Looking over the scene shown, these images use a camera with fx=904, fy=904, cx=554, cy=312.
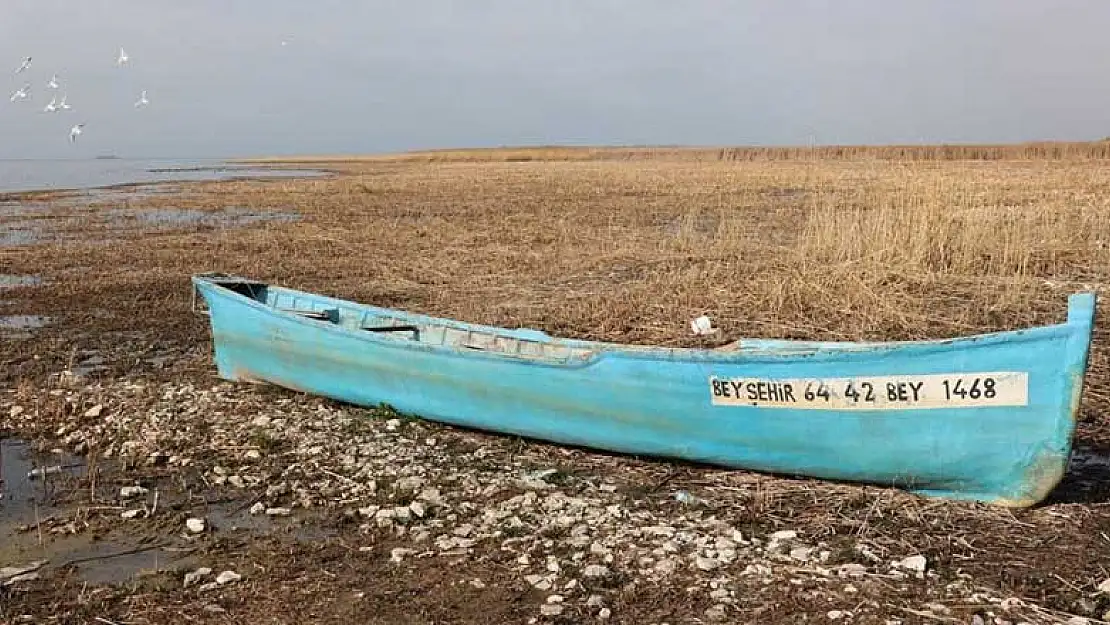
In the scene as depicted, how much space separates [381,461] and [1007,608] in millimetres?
4069

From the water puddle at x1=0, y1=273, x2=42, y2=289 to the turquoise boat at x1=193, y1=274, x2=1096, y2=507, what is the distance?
900cm

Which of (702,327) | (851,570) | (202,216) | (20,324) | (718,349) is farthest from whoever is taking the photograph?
(202,216)

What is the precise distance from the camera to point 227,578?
4.75 m

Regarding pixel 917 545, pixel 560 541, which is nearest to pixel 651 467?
pixel 560 541

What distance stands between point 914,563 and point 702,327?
5.13 metres

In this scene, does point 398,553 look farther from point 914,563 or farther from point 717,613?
point 914,563

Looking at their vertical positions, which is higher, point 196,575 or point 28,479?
point 196,575

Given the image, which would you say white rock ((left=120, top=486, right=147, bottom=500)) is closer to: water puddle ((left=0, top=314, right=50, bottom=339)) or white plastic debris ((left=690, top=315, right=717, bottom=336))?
white plastic debris ((left=690, top=315, right=717, bottom=336))

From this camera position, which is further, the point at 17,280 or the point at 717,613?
the point at 17,280

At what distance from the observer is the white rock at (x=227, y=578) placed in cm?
473

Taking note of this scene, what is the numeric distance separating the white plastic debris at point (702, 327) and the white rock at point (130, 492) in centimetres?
561

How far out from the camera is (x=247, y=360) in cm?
847

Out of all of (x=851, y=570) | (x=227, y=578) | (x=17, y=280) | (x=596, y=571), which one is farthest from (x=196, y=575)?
(x=17, y=280)

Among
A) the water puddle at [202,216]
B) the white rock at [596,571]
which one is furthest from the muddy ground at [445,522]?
the water puddle at [202,216]
